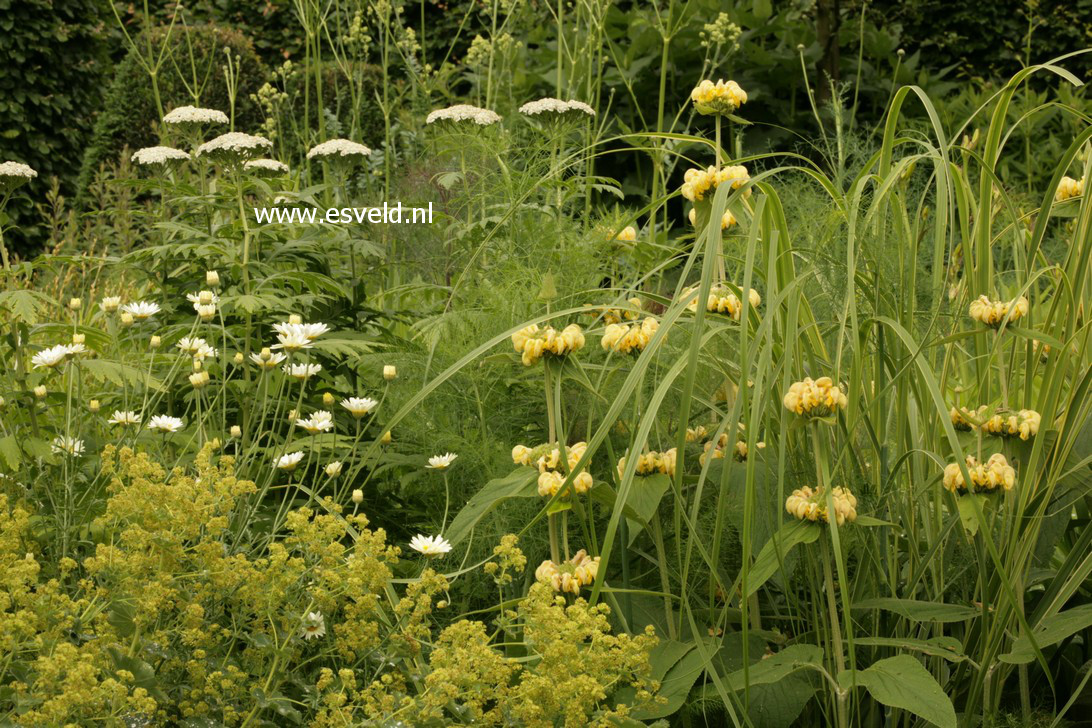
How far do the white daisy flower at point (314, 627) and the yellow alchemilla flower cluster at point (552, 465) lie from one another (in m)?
0.37

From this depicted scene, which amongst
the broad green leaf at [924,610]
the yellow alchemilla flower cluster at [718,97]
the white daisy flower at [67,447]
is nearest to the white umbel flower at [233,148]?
the white daisy flower at [67,447]

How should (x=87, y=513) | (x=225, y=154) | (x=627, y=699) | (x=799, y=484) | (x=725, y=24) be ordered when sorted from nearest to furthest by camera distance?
(x=627, y=699) → (x=799, y=484) → (x=87, y=513) → (x=225, y=154) → (x=725, y=24)

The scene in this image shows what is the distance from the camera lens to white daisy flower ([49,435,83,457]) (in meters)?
1.94

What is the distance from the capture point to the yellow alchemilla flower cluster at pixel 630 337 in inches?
70.5

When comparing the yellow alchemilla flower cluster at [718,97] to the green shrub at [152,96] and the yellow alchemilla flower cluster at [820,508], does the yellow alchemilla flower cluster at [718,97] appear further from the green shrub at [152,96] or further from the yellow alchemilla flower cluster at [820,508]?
the green shrub at [152,96]

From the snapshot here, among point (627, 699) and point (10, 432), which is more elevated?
point (10, 432)

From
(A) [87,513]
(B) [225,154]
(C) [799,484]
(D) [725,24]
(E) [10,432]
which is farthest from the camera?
(D) [725,24]

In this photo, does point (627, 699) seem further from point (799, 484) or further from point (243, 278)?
point (243, 278)

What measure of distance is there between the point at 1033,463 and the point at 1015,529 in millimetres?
110

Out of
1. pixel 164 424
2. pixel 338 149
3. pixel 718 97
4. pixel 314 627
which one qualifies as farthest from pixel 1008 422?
pixel 338 149

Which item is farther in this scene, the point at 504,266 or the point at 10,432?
the point at 504,266

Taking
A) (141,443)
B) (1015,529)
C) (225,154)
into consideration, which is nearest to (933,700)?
(1015,529)

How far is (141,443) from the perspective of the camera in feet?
7.63

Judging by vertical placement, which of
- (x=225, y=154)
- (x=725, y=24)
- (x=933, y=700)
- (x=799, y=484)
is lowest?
(x=933, y=700)
